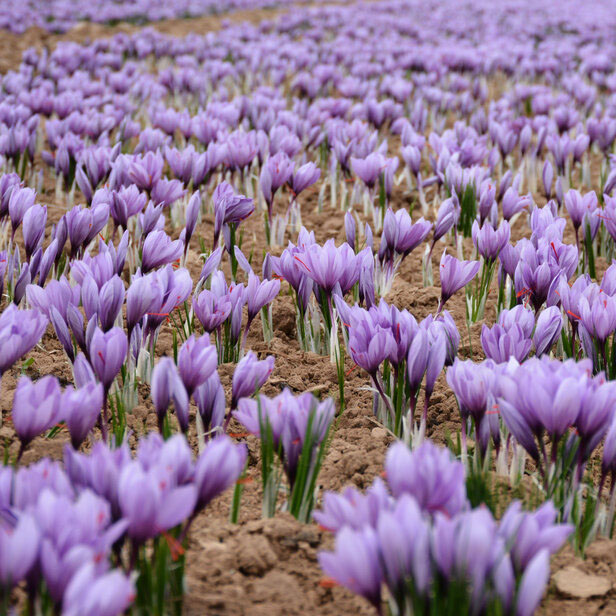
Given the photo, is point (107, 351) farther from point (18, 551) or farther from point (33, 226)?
point (33, 226)

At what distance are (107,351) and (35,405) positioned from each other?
312 millimetres

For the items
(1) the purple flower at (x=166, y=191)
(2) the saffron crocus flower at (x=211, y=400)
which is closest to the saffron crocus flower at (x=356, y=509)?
(2) the saffron crocus flower at (x=211, y=400)

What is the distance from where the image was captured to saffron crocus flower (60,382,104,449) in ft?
5.30

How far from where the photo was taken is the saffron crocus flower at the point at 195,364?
1799 millimetres

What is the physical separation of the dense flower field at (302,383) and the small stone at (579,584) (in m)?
0.06

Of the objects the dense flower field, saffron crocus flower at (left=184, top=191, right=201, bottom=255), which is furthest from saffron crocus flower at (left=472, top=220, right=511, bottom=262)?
saffron crocus flower at (left=184, top=191, right=201, bottom=255)

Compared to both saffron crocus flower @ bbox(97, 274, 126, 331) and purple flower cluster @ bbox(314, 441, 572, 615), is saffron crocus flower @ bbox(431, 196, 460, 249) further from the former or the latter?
purple flower cluster @ bbox(314, 441, 572, 615)

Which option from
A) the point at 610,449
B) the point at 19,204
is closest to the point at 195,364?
the point at 610,449

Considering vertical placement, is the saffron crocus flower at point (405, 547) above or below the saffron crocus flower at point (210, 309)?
below

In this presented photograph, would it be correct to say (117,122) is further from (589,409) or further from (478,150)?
(589,409)

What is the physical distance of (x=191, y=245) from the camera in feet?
13.3

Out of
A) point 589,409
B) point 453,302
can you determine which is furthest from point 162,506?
point 453,302

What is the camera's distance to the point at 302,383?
104 inches

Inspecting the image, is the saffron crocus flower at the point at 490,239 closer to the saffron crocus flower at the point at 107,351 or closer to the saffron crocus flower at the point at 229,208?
the saffron crocus flower at the point at 229,208
